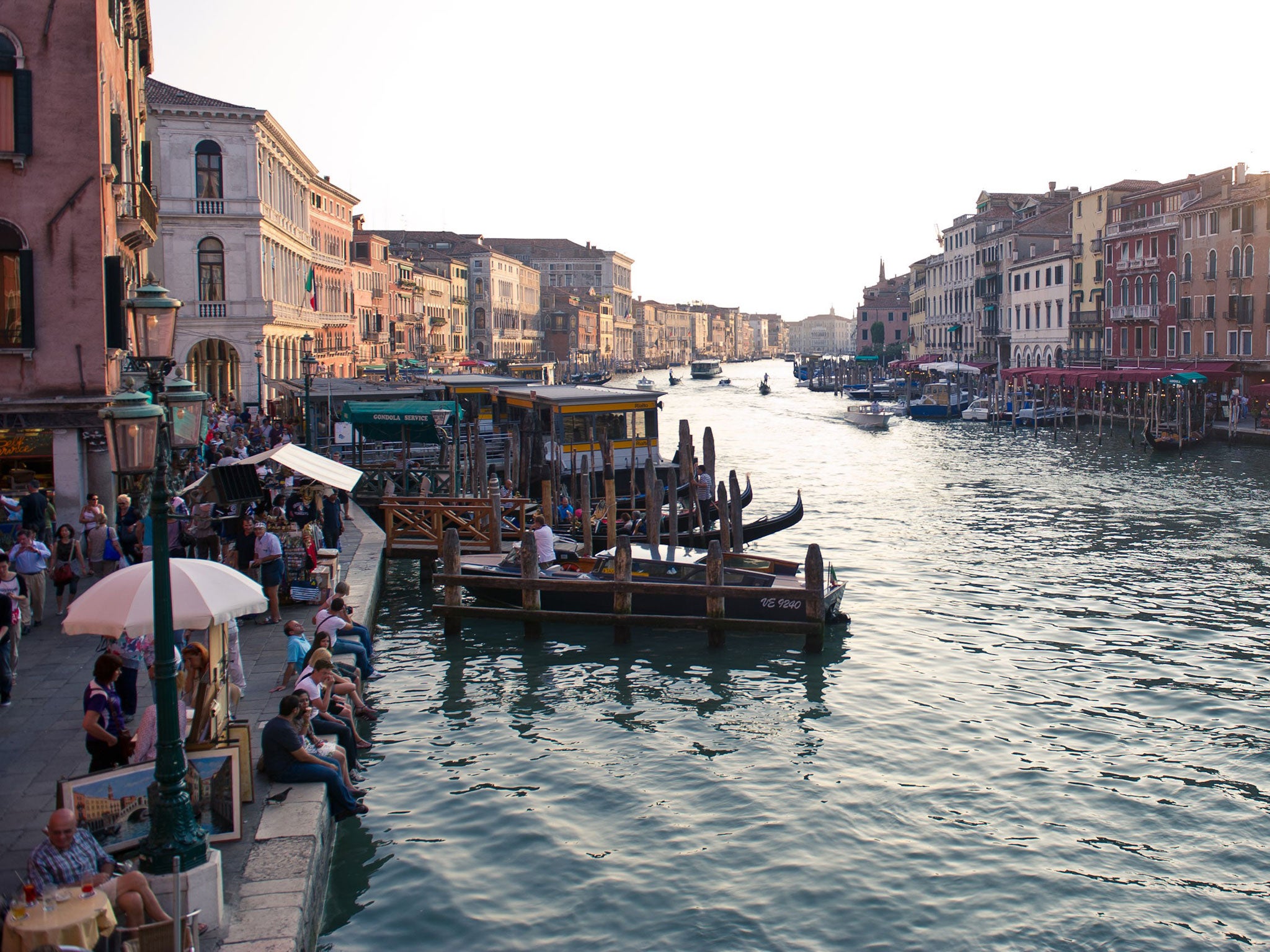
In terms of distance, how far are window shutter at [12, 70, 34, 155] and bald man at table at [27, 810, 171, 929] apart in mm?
13249

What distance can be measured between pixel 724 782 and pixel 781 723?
1.87 metres

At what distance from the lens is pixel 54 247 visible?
16.9m

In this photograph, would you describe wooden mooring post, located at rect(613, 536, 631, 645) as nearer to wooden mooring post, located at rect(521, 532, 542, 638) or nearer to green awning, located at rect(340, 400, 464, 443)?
wooden mooring post, located at rect(521, 532, 542, 638)

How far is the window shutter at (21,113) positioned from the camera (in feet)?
54.2

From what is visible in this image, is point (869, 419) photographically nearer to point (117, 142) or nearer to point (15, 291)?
point (117, 142)

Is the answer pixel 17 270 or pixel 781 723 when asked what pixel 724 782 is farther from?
pixel 17 270

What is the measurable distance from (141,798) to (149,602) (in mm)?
1371

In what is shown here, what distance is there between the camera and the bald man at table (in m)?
6.06

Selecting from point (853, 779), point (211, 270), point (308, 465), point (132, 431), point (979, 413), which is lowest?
point (853, 779)

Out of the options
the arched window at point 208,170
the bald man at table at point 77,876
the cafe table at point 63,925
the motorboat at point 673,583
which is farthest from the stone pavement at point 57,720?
the arched window at point 208,170

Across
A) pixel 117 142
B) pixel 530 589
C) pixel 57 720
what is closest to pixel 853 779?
pixel 530 589

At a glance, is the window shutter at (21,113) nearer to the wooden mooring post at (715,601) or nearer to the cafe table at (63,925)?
the wooden mooring post at (715,601)

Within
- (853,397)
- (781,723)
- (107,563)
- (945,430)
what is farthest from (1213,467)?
(853,397)

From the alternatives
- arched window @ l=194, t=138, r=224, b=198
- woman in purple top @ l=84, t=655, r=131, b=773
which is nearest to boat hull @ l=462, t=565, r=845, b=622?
woman in purple top @ l=84, t=655, r=131, b=773
